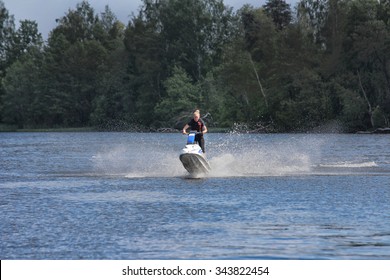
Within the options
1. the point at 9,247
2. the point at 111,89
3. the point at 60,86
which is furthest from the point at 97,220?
the point at 60,86

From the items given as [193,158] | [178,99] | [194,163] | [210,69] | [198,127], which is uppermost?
[210,69]

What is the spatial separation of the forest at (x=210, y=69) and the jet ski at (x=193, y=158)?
63.1 m

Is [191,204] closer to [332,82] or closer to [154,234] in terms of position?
[154,234]

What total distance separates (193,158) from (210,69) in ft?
313

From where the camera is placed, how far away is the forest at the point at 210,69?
101000mm

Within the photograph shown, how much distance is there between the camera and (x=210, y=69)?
129875mm

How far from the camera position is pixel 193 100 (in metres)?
125

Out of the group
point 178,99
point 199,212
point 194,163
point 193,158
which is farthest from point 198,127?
point 178,99

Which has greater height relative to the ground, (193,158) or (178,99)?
(178,99)

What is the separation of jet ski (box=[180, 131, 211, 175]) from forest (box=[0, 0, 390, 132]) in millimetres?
63135

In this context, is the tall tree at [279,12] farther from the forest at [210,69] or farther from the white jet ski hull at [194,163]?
the white jet ski hull at [194,163]

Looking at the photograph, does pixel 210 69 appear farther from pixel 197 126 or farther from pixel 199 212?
pixel 199 212

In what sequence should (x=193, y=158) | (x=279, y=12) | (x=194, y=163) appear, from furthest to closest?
(x=279, y=12) → (x=194, y=163) → (x=193, y=158)

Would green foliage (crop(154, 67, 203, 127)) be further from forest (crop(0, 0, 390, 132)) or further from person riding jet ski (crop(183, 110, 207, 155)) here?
person riding jet ski (crop(183, 110, 207, 155))
